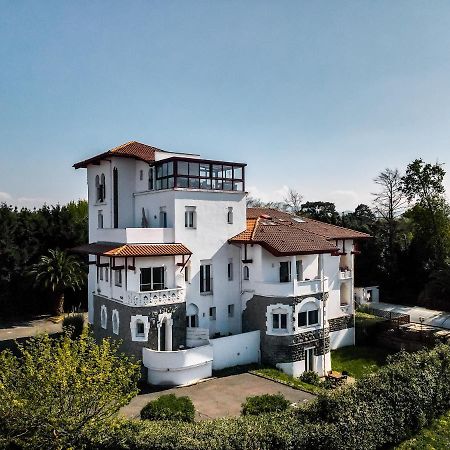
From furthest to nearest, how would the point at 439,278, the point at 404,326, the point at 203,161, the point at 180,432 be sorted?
the point at 439,278
the point at 404,326
the point at 203,161
the point at 180,432

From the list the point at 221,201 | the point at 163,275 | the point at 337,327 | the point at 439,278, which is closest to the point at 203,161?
the point at 221,201

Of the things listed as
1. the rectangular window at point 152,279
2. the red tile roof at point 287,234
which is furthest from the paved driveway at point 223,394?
the red tile roof at point 287,234

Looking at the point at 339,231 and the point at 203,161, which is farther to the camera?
the point at 339,231

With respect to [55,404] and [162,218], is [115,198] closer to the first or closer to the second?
[162,218]

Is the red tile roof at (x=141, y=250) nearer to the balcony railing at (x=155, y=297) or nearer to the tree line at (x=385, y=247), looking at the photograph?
the balcony railing at (x=155, y=297)

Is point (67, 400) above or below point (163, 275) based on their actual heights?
below

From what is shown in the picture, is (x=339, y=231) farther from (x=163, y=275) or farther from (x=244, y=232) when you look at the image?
(x=163, y=275)

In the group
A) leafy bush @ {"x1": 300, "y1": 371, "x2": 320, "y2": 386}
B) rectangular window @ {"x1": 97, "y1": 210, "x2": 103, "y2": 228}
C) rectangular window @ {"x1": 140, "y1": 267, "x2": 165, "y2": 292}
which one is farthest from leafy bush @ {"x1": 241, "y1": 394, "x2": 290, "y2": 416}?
rectangular window @ {"x1": 97, "y1": 210, "x2": 103, "y2": 228}
